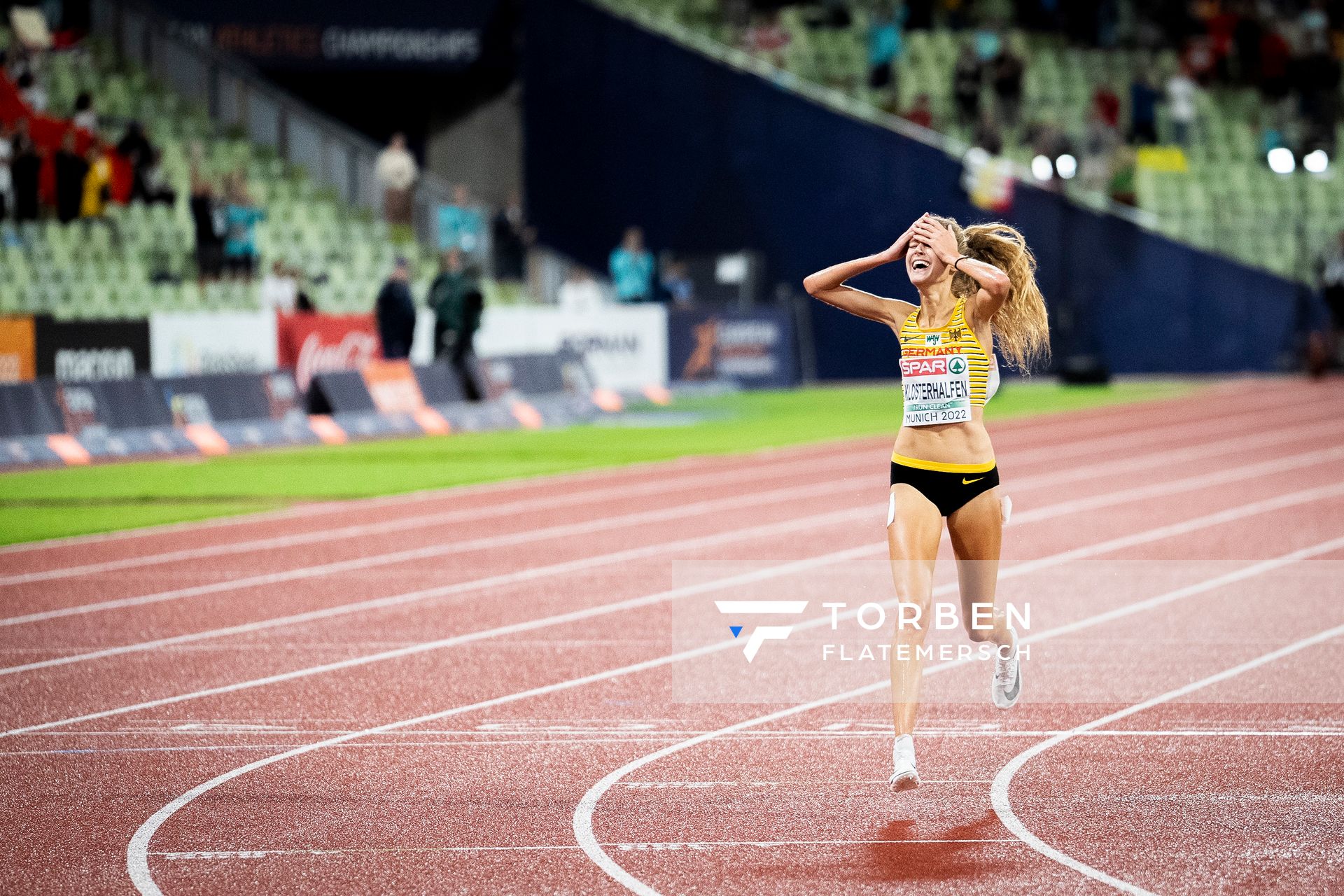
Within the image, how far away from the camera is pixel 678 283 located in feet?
112

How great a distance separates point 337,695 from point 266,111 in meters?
23.8

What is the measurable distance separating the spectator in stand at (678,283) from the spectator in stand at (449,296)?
925cm

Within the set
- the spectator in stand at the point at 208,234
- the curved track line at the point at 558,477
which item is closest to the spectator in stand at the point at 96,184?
the spectator in stand at the point at 208,234

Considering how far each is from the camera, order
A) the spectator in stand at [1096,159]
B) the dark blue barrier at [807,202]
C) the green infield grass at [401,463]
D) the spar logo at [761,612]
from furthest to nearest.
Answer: the spectator in stand at [1096,159] < the dark blue barrier at [807,202] < the green infield grass at [401,463] < the spar logo at [761,612]

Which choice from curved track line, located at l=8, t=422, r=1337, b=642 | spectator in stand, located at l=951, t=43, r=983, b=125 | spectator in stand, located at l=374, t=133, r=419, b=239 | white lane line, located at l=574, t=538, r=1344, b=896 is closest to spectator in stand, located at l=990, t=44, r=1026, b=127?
spectator in stand, located at l=951, t=43, r=983, b=125

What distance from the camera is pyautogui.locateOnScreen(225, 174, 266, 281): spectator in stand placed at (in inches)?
1069

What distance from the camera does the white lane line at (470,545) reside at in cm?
1089

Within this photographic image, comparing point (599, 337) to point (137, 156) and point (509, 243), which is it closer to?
point (509, 243)

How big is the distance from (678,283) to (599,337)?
21.8 ft

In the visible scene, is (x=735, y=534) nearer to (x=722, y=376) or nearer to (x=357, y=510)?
(x=357, y=510)

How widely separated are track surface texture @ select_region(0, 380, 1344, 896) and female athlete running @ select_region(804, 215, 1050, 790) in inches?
28.0

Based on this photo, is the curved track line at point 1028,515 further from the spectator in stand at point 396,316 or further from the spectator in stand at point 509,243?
the spectator in stand at point 509,243

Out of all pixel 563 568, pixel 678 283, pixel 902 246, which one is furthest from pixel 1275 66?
pixel 902 246

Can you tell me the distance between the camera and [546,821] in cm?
605
